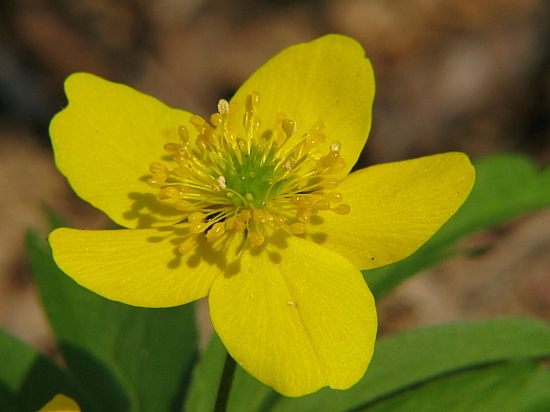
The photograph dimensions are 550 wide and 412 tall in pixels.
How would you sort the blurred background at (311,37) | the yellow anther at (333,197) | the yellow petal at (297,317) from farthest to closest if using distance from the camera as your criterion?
the blurred background at (311,37), the yellow anther at (333,197), the yellow petal at (297,317)

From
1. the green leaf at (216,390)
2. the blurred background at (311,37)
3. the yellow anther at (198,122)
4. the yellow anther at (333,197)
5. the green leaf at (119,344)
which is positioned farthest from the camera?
the blurred background at (311,37)

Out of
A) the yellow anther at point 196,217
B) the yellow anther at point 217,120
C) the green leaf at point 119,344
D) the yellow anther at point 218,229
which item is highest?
the yellow anther at point 217,120

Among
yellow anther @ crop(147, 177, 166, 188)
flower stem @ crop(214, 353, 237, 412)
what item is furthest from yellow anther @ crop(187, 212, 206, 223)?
flower stem @ crop(214, 353, 237, 412)

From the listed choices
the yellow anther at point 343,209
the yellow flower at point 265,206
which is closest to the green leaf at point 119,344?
the yellow flower at point 265,206

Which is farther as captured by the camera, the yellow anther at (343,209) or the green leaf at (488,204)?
the green leaf at (488,204)

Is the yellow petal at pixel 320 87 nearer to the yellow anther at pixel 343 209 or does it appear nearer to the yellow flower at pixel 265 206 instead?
the yellow flower at pixel 265 206
